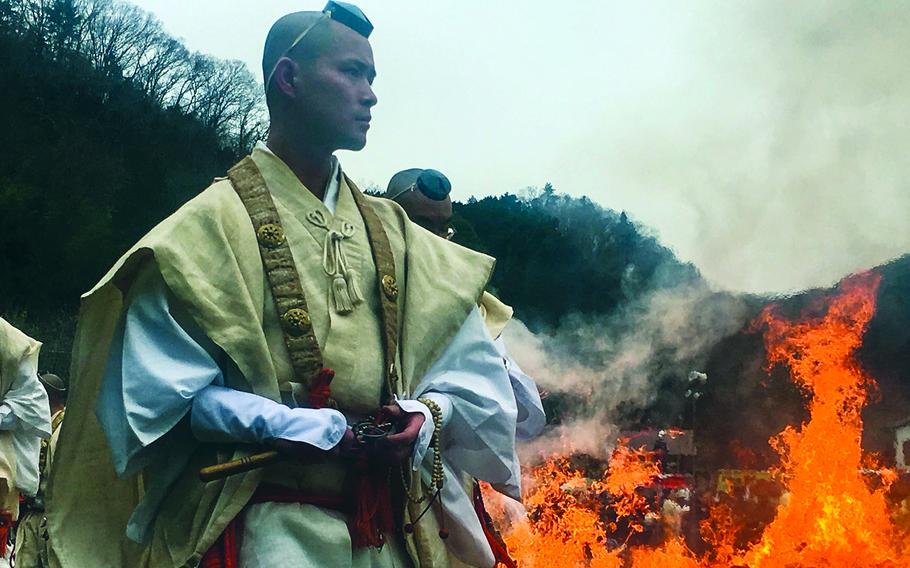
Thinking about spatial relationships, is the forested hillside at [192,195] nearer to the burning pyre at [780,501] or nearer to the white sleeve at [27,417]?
the burning pyre at [780,501]

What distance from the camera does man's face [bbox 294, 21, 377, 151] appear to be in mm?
3486

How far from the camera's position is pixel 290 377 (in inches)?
123

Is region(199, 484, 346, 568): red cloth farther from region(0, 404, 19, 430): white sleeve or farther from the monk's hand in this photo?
region(0, 404, 19, 430): white sleeve

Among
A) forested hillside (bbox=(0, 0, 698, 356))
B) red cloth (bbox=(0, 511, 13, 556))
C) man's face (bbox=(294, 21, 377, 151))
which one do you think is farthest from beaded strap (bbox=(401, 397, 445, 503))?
forested hillside (bbox=(0, 0, 698, 356))

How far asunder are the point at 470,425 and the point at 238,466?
0.74m

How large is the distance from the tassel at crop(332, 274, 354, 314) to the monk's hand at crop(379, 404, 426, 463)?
334 mm

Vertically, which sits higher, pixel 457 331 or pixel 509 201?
pixel 509 201

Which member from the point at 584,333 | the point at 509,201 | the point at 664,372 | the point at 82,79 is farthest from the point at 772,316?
the point at 82,79

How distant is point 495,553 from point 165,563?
1050 mm

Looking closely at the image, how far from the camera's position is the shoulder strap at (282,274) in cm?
312

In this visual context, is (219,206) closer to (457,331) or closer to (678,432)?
(457,331)

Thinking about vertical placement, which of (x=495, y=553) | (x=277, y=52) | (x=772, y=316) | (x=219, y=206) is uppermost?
(x=772, y=316)

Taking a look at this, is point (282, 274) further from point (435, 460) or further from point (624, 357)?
point (624, 357)

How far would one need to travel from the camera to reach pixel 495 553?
3.60m
